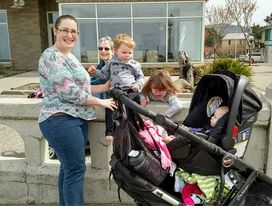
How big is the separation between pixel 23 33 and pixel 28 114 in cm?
1802

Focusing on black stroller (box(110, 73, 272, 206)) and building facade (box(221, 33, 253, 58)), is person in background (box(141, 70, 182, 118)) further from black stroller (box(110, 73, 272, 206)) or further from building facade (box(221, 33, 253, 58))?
building facade (box(221, 33, 253, 58))

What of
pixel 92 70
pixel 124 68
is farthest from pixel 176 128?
pixel 92 70

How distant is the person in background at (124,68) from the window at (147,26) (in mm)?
13461

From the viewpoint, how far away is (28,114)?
313 cm

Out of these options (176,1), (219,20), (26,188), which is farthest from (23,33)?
(219,20)

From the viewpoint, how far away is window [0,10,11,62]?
2012cm

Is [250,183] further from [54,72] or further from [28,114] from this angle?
[28,114]

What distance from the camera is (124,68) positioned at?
3.04 m

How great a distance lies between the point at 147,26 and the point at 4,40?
9838 mm

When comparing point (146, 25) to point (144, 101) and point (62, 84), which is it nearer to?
point (144, 101)

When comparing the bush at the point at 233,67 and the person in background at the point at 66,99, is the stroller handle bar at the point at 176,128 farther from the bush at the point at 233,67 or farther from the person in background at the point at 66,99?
the bush at the point at 233,67

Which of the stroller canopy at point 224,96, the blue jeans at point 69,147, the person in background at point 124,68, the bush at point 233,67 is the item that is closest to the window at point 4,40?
the bush at point 233,67

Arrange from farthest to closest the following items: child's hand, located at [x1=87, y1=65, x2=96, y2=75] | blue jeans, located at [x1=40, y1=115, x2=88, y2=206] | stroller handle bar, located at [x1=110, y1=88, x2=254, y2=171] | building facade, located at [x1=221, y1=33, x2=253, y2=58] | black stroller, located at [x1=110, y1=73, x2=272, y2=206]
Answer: building facade, located at [x1=221, y1=33, x2=253, y2=58] < child's hand, located at [x1=87, y1=65, x2=96, y2=75] < blue jeans, located at [x1=40, y1=115, x2=88, y2=206] < black stroller, located at [x1=110, y1=73, x2=272, y2=206] < stroller handle bar, located at [x1=110, y1=88, x2=254, y2=171]

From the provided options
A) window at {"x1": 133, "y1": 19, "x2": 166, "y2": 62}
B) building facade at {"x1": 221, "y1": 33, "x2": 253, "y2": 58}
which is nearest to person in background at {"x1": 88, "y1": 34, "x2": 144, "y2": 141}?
window at {"x1": 133, "y1": 19, "x2": 166, "y2": 62}
